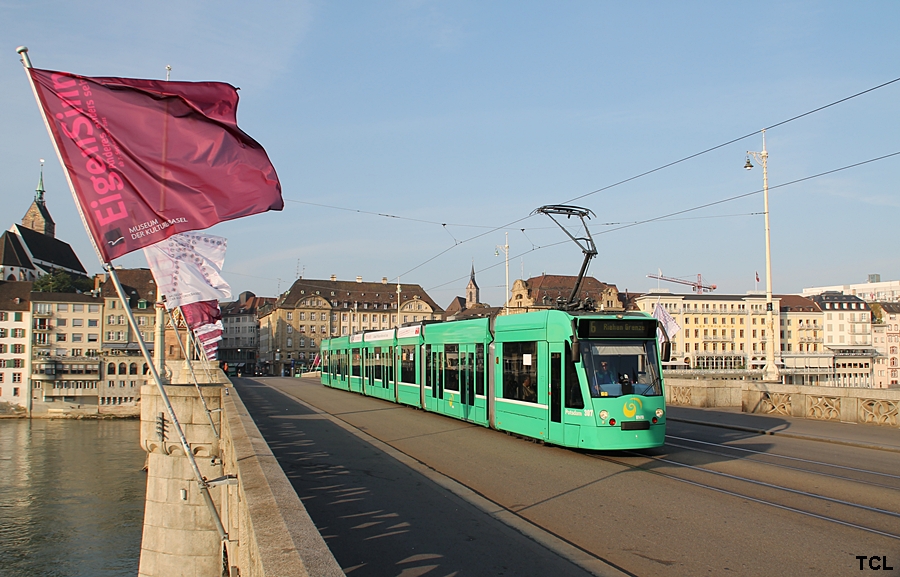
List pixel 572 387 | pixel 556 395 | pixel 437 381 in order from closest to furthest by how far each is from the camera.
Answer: pixel 572 387 < pixel 556 395 < pixel 437 381

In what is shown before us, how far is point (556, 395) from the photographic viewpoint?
47.4ft

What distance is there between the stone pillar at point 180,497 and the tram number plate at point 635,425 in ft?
26.8

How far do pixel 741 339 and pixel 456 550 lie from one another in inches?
4748

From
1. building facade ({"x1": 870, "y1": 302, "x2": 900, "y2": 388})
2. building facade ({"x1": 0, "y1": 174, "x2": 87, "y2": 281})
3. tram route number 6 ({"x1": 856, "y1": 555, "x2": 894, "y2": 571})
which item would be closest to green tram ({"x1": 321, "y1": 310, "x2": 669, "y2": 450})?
tram route number 6 ({"x1": 856, "y1": 555, "x2": 894, "y2": 571})

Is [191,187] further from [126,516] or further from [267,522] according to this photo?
[126,516]

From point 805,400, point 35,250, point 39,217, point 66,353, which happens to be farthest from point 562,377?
point 39,217

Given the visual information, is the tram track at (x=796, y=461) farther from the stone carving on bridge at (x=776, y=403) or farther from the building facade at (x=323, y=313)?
the building facade at (x=323, y=313)

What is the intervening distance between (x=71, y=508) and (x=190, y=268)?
3122 centimetres

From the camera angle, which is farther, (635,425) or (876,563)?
(635,425)

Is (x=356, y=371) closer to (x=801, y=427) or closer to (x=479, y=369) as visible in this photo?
(x=479, y=369)

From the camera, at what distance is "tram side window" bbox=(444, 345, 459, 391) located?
2114 cm

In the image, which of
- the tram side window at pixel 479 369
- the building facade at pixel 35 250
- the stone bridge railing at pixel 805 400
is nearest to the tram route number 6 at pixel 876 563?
the tram side window at pixel 479 369

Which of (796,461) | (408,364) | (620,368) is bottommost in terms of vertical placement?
(796,461)

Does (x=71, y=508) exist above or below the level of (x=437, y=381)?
below
